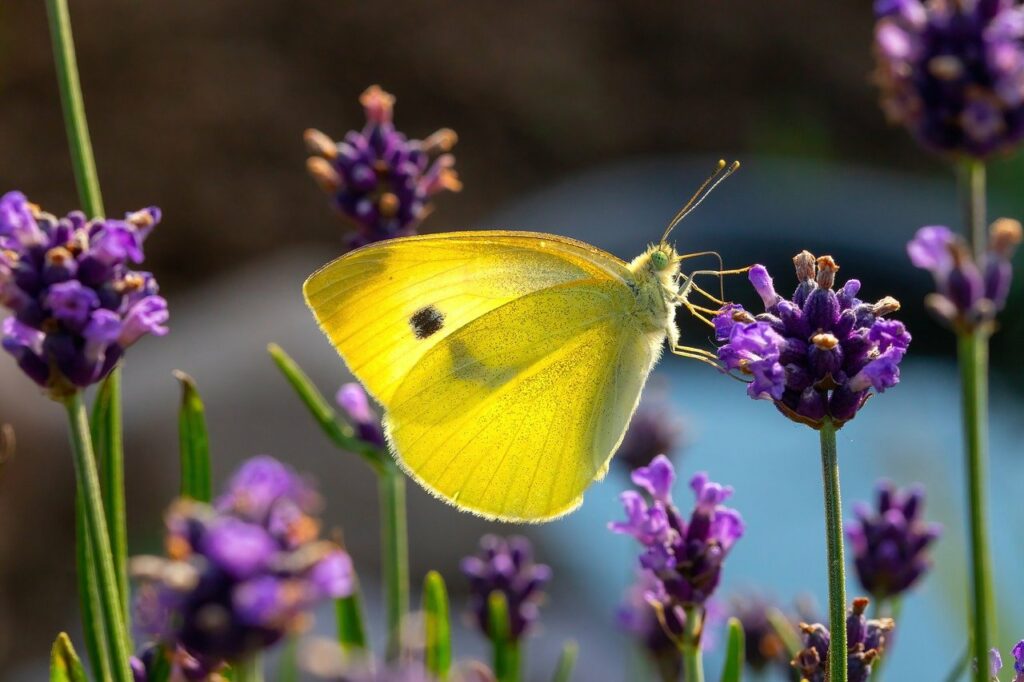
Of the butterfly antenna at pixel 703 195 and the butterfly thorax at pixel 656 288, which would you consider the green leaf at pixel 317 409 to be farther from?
the butterfly antenna at pixel 703 195

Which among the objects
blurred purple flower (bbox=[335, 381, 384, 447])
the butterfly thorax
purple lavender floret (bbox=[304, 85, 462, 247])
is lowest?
blurred purple flower (bbox=[335, 381, 384, 447])

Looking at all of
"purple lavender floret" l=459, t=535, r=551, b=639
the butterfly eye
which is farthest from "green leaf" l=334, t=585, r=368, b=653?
the butterfly eye

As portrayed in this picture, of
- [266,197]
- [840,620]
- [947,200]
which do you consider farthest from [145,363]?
[840,620]

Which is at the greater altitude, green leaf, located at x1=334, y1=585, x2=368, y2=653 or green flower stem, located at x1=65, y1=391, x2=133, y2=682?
green flower stem, located at x1=65, y1=391, x2=133, y2=682

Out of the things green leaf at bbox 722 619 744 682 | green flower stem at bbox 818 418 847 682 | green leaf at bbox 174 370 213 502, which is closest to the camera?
green flower stem at bbox 818 418 847 682

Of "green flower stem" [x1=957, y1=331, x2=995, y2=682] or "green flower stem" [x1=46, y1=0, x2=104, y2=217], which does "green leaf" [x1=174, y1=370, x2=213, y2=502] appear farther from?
"green flower stem" [x1=957, y1=331, x2=995, y2=682]

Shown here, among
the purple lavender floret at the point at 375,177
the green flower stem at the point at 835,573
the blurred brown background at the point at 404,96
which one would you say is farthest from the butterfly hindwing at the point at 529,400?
the blurred brown background at the point at 404,96

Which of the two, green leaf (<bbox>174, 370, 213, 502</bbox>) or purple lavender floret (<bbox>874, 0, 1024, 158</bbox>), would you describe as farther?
green leaf (<bbox>174, 370, 213, 502</bbox>)
